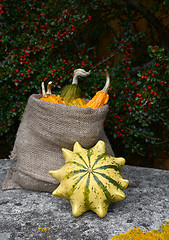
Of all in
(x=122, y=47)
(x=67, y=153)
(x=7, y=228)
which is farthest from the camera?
(x=122, y=47)

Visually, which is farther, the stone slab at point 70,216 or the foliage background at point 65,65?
the foliage background at point 65,65

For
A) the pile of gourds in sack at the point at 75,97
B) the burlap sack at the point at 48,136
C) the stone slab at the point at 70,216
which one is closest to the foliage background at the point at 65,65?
the pile of gourds in sack at the point at 75,97

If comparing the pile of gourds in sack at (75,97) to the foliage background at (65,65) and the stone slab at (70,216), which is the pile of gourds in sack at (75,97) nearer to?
the foliage background at (65,65)

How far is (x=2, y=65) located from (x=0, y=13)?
586mm

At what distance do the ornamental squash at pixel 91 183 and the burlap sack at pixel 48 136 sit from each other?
0.69 feet

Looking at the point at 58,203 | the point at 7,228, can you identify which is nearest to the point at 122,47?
the point at 58,203

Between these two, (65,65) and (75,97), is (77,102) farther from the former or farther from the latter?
(65,65)

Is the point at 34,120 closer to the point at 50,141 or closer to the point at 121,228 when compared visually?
the point at 50,141

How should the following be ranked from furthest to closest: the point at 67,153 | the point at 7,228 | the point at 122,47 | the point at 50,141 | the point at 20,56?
1. the point at 122,47
2. the point at 20,56
3. the point at 50,141
4. the point at 67,153
5. the point at 7,228

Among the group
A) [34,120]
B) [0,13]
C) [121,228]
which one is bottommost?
[121,228]

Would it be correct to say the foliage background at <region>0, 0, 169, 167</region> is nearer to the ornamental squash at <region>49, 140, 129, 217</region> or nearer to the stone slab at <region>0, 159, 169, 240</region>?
the stone slab at <region>0, 159, 169, 240</region>

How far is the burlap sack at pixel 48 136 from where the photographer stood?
1.90 metres

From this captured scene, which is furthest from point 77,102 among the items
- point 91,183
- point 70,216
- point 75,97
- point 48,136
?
point 70,216

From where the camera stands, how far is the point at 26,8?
3.00m
